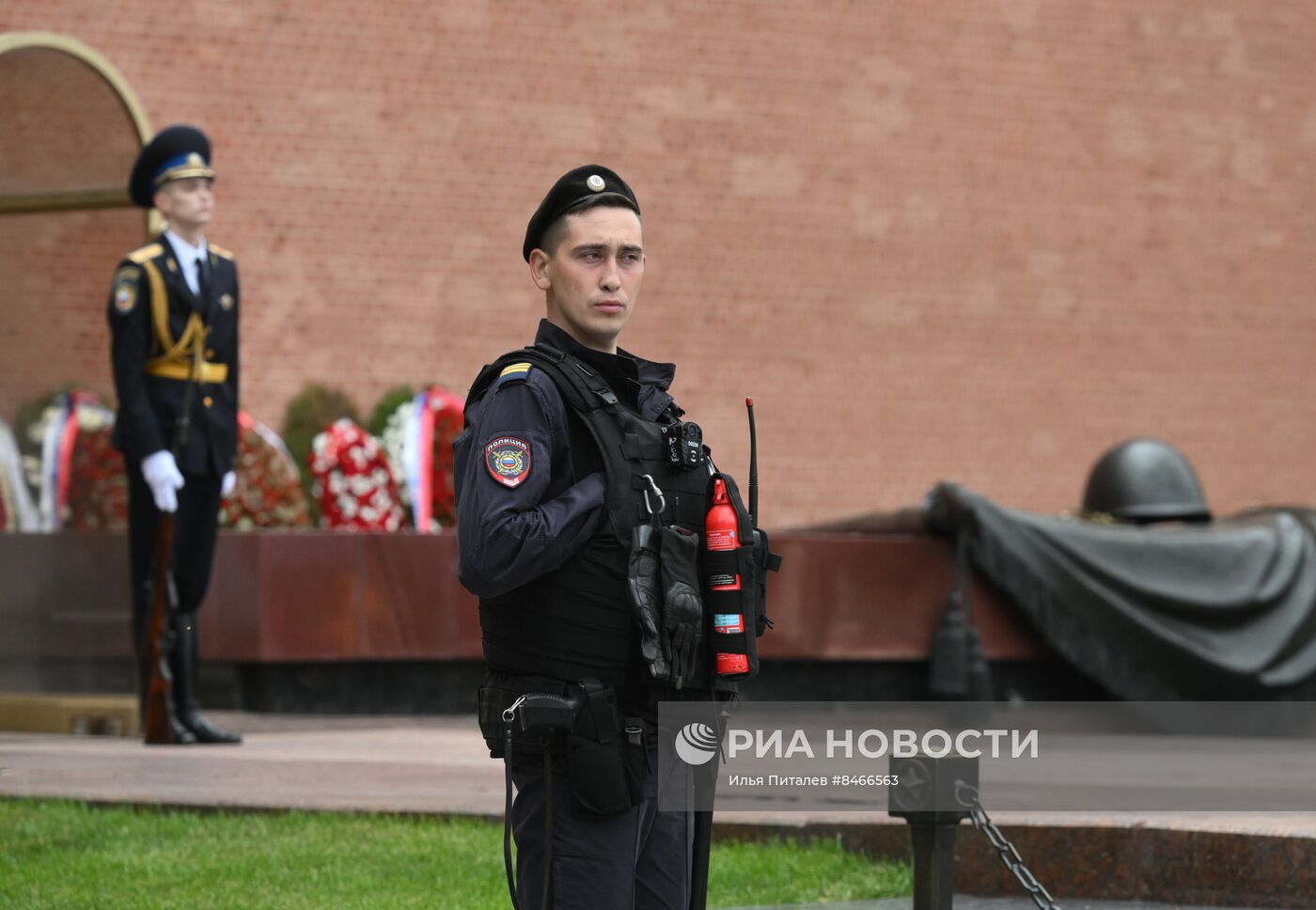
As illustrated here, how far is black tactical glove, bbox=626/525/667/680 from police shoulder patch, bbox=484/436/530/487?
0.55 feet

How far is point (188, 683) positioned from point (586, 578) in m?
4.70

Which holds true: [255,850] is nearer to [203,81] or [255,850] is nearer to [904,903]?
[904,903]

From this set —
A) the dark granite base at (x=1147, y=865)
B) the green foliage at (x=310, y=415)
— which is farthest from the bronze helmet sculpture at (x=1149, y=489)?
the dark granite base at (x=1147, y=865)

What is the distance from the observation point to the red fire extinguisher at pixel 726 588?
2.60 m

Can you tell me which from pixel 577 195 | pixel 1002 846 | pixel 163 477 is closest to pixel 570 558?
pixel 577 195

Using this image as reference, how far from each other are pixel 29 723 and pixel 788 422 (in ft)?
26.4

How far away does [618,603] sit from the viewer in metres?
2.64

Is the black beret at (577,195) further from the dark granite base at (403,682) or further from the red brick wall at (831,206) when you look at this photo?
the red brick wall at (831,206)

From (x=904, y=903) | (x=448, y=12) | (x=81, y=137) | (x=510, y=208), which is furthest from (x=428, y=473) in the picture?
(x=904, y=903)

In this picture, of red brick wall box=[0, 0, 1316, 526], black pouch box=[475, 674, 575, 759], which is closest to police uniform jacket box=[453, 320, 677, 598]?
black pouch box=[475, 674, 575, 759]

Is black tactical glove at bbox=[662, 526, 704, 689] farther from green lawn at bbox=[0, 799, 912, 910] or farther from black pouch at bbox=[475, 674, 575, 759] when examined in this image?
green lawn at bbox=[0, 799, 912, 910]

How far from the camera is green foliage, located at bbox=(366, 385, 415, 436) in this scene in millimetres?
13211

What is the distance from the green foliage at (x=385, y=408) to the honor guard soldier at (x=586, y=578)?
10526 millimetres

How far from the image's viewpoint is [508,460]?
8.55 feet
